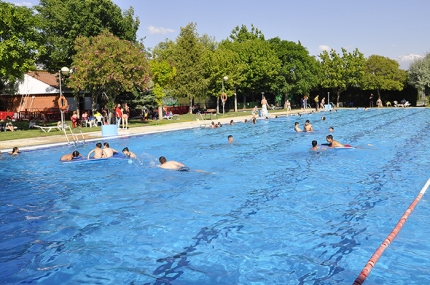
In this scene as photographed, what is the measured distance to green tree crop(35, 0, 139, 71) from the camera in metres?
31.2

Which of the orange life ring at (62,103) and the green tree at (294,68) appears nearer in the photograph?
the orange life ring at (62,103)

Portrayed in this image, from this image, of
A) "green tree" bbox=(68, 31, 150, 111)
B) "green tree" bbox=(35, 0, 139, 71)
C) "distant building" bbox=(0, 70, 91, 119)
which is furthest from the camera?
"distant building" bbox=(0, 70, 91, 119)

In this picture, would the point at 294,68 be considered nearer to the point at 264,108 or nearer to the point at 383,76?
the point at 383,76

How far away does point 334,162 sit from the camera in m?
15.1

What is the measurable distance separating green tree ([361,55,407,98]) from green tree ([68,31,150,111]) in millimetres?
37929

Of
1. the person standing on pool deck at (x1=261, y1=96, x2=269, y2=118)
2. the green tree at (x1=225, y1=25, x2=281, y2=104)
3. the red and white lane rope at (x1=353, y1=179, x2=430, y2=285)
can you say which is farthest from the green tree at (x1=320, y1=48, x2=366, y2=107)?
the red and white lane rope at (x1=353, y1=179, x2=430, y2=285)

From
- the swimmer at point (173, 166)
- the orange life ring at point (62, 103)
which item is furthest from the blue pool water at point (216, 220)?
the orange life ring at point (62, 103)

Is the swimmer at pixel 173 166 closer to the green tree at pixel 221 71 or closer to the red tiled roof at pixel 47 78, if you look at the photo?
the green tree at pixel 221 71

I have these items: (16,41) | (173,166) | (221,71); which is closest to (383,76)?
(221,71)

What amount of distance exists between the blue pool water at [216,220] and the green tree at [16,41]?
9824 mm

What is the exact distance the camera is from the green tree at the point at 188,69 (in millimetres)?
40531

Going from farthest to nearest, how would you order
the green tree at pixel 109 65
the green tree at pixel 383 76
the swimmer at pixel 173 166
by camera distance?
the green tree at pixel 383 76, the green tree at pixel 109 65, the swimmer at pixel 173 166

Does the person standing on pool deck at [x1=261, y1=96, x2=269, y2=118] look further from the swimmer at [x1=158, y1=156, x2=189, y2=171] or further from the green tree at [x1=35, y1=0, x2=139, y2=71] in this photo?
the swimmer at [x1=158, y1=156, x2=189, y2=171]

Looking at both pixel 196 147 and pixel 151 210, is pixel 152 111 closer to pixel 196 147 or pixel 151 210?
pixel 196 147
